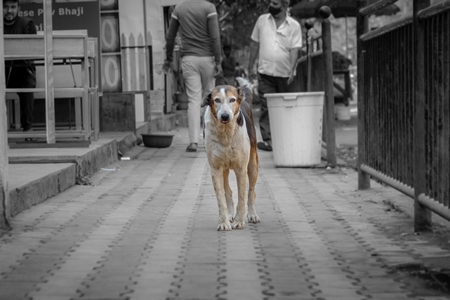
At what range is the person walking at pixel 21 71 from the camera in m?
12.2

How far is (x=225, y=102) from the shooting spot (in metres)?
6.71

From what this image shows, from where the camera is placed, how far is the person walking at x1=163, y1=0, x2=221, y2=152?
13703 millimetres

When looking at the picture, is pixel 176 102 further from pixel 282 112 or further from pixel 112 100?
pixel 282 112

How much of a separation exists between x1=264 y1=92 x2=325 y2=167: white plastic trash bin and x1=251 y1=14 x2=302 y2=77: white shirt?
6.16 feet

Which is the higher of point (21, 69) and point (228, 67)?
point (228, 67)

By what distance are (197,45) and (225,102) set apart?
7.16 metres

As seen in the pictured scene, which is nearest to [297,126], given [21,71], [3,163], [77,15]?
[21,71]

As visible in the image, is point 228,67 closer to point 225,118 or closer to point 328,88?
point 328,88

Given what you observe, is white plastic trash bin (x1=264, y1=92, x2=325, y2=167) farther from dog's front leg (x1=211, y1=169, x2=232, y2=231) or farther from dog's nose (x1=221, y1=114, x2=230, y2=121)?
dog's nose (x1=221, y1=114, x2=230, y2=121)

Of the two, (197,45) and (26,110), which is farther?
(197,45)

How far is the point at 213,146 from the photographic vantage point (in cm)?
711

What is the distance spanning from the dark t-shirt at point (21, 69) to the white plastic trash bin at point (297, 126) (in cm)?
304

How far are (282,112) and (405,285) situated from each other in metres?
6.58

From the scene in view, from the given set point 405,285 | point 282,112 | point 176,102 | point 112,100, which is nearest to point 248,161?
point 405,285
